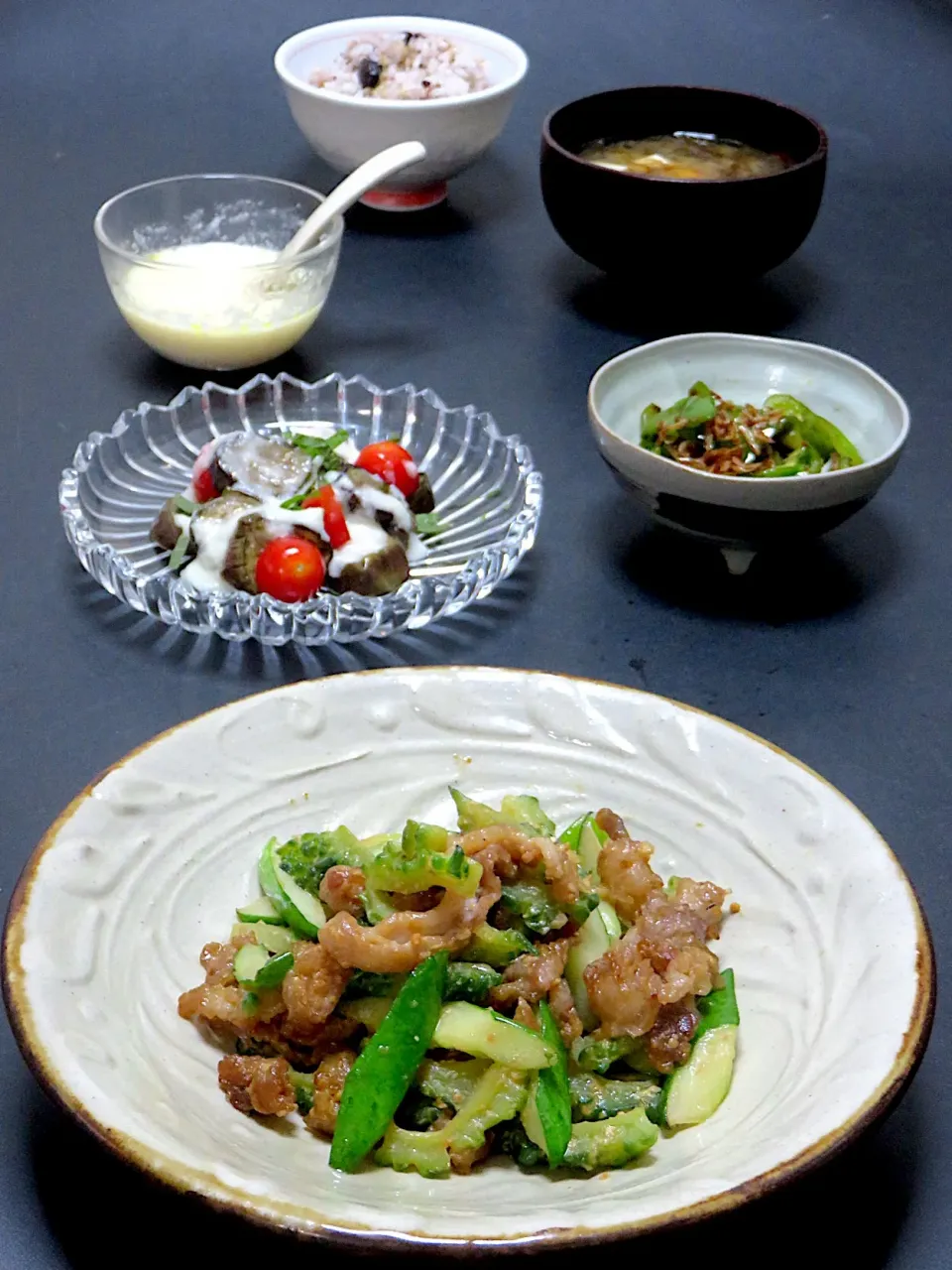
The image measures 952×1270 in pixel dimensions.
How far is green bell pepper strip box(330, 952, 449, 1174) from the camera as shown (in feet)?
2.94

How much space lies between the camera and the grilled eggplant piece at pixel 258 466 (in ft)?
5.43

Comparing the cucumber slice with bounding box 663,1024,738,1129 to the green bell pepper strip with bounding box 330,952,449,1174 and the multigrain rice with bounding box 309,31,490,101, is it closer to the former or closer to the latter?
the green bell pepper strip with bounding box 330,952,449,1174

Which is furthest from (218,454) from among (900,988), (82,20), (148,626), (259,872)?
(82,20)

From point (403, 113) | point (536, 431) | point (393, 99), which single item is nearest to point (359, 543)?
point (536, 431)

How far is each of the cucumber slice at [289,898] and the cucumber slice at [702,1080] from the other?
0.88 feet

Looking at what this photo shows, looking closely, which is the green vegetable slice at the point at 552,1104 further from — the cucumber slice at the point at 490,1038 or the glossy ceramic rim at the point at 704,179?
Answer: the glossy ceramic rim at the point at 704,179

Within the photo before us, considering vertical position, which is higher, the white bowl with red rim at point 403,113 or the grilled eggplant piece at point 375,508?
the white bowl with red rim at point 403,113

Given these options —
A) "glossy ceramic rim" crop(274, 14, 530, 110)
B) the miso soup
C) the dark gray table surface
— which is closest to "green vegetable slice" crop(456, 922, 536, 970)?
the dark gray table surface

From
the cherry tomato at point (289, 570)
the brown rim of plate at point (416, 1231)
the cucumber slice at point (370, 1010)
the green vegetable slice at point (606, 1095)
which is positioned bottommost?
the cherry tomato at point (289, 570)

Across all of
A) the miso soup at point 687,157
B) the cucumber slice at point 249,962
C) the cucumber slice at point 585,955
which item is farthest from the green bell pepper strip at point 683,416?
the cucumber slice at point 249,962

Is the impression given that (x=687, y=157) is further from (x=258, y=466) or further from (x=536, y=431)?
(x=258, y=466)

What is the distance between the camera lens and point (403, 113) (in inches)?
96.0

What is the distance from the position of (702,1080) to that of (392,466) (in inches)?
37.2

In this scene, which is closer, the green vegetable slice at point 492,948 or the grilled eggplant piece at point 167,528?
the green vegetable slice at point 492,948
